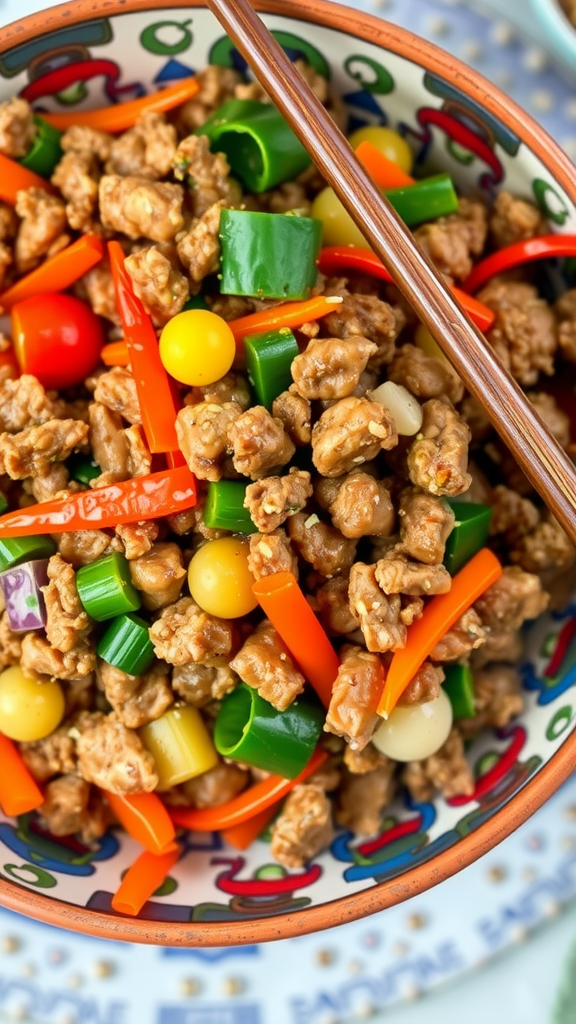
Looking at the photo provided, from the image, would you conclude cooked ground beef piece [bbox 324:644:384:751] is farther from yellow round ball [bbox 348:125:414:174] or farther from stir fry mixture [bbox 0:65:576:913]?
yellow round ball [bbox 348:125:414:174]

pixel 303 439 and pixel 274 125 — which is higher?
pixel 274 125

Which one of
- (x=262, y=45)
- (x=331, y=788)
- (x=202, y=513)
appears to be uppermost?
(x=262, y=45)

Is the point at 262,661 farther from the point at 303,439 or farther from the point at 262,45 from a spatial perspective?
the point at 262,45

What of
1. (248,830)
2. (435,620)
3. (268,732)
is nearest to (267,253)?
(435,620)

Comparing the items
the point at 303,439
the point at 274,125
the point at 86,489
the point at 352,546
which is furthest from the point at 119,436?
the point at 274,125

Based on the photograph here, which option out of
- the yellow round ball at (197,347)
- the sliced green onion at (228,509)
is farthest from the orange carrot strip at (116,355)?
the sliced green onion at (228,509)

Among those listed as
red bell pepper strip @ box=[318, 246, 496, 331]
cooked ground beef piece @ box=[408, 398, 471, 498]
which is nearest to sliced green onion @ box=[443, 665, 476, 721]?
cooked ground beef piece @ box=[408, 398, 471, 498]

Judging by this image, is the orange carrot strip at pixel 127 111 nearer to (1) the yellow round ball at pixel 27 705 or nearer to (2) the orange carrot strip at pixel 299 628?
(2) the orange carrot strip at pixel 299 628
